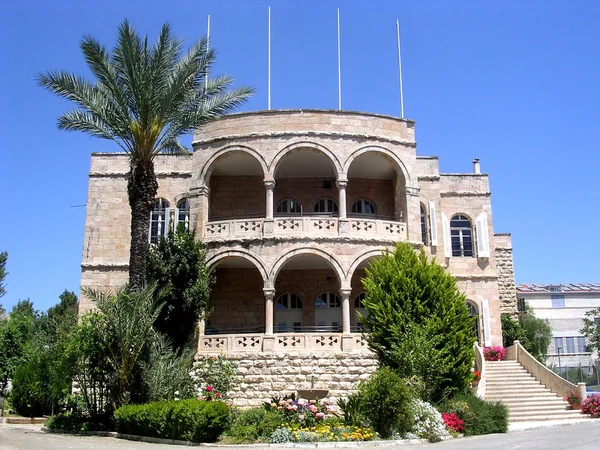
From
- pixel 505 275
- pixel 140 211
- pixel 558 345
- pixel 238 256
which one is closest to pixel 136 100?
pixel 140 211

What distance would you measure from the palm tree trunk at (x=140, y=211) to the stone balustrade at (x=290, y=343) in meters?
4.71

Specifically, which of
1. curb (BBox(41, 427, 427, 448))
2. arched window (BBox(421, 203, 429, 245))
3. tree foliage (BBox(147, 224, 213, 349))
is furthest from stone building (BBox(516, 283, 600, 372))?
curb (BBox(41, 427, 427, 448))

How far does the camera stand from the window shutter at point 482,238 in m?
29.5

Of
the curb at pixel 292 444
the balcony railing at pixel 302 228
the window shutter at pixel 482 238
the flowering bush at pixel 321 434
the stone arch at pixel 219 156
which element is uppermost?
the stone arch at pixel 219 156

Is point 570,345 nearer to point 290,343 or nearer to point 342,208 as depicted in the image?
point 342,208

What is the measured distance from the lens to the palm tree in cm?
2008

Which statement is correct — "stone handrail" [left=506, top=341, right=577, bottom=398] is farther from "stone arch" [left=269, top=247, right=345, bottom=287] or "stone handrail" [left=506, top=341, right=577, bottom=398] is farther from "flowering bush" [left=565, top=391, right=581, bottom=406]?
"stone arch" [left=269, top=247, right=345, bottom=287]

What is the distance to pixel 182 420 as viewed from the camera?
15.5 metres

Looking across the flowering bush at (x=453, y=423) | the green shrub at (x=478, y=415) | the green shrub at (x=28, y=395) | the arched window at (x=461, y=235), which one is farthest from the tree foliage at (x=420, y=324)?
the green shrub at (x=28, y=395)

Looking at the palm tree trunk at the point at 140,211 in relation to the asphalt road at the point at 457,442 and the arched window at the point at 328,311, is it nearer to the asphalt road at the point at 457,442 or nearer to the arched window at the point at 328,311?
the asphalt road at the point at 457,442

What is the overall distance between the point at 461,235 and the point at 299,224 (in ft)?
32.0

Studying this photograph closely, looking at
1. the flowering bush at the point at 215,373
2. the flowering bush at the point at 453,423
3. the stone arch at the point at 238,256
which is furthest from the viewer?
the stone arch at the point at 238,256

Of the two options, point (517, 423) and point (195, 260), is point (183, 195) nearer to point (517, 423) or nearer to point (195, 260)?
point (195, 260)

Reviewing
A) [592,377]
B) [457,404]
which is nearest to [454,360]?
[457,404]
